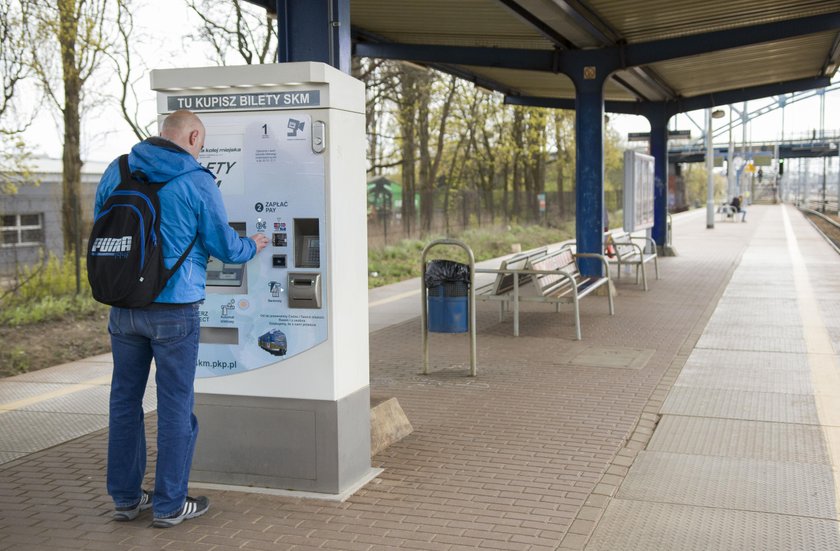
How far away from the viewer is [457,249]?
84.5 ft

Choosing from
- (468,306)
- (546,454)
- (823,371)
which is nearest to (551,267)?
(468,306)

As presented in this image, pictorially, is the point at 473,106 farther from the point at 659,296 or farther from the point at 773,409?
the point at 773,409

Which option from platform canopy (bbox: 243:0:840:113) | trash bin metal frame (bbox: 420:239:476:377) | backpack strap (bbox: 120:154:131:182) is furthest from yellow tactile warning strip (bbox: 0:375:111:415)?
platform canopy (bbox: 243:0:840:113)

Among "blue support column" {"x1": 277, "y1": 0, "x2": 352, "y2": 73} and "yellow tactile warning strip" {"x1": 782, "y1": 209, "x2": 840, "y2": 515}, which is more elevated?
"blue support column" {"x1": 277, "y1": 0, "x2": 352, "y2": 73}

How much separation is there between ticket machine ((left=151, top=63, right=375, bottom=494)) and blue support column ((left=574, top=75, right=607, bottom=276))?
10.1 metres

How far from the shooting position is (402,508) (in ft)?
15.7

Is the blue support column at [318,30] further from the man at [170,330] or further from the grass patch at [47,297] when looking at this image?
the grass patch at [47,297]

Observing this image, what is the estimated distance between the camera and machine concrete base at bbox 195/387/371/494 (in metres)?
4.92

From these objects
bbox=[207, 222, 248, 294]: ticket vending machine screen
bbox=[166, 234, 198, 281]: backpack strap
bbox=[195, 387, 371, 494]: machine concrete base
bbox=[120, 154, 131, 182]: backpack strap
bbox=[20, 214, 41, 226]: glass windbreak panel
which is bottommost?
bbox=[195, 387, 371, 494]: machine concrete base

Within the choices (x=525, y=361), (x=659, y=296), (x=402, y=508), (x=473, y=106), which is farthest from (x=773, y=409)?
(x=473, y=106)

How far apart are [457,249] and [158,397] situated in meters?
21.4

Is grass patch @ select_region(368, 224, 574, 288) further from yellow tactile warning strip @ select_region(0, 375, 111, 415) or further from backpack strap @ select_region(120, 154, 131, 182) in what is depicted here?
backpack strap @ select_region(120, 154, 131, 182)

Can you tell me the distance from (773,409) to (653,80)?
12998 millimetres

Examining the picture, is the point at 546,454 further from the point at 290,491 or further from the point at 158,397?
the point at 158,397
